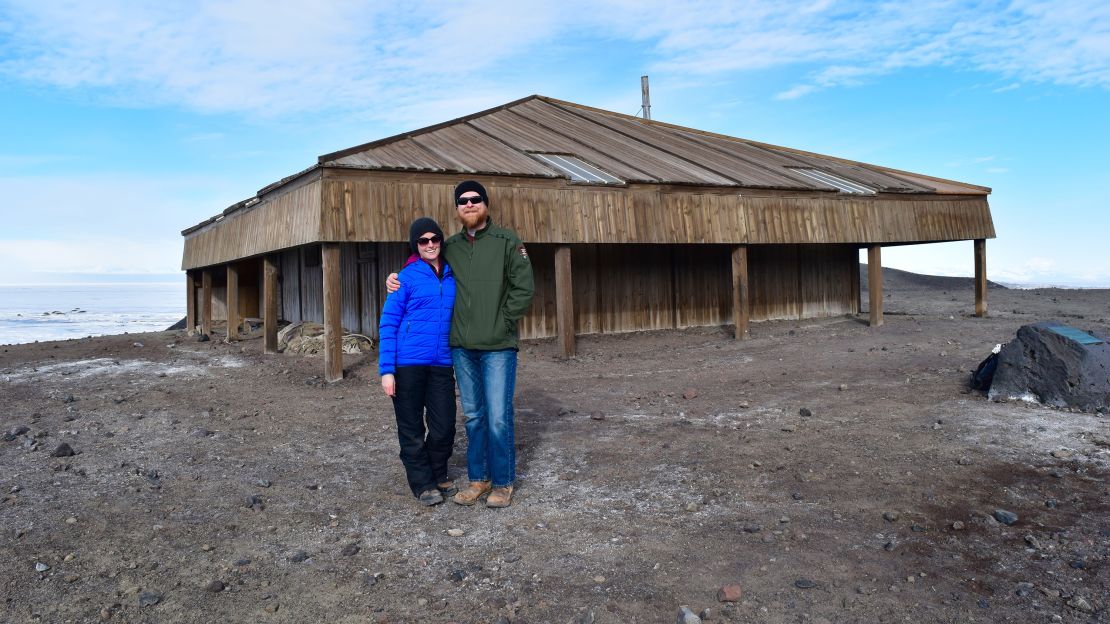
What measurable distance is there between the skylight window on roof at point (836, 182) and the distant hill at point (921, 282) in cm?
1812

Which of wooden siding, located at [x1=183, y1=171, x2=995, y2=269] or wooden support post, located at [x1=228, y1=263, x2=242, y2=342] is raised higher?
wooden siding, located at [x1=183, y1=171, x2=995, y2=269]

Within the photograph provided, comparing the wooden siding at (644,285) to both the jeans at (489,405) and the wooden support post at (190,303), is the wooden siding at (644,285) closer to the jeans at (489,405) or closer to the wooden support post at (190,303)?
the wooden support post at (190,303)

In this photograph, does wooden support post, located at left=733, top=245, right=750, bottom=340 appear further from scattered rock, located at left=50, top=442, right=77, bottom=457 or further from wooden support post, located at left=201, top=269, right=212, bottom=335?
wooden support post, located at left=201, top=269, right=212, bottom=335

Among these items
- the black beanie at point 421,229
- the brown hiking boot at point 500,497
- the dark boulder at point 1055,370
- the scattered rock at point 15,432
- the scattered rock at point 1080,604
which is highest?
the black beanie at point 421,229

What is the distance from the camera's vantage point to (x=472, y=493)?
5188mm

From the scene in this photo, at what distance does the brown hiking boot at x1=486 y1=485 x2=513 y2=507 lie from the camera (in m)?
5.12

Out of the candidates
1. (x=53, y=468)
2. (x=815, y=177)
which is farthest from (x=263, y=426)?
(x=815, y=177)

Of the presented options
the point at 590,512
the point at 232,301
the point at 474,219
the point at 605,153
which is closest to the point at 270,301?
the point at 232,301

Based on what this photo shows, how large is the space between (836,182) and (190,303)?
19487 mm

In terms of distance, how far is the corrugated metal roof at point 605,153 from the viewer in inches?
527

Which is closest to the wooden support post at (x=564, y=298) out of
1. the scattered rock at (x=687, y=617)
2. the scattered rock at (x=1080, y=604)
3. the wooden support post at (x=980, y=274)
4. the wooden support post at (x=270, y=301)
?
the wooden support post at (x=270, y=301)

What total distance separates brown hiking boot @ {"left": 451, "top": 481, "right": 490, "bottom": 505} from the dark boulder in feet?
20.3

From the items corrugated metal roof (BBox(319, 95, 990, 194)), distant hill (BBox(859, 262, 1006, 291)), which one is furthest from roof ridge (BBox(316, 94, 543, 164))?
distant hill (BBox(859, 262, 1006, 291))

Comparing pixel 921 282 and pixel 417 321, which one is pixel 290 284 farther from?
pixel 921 282
